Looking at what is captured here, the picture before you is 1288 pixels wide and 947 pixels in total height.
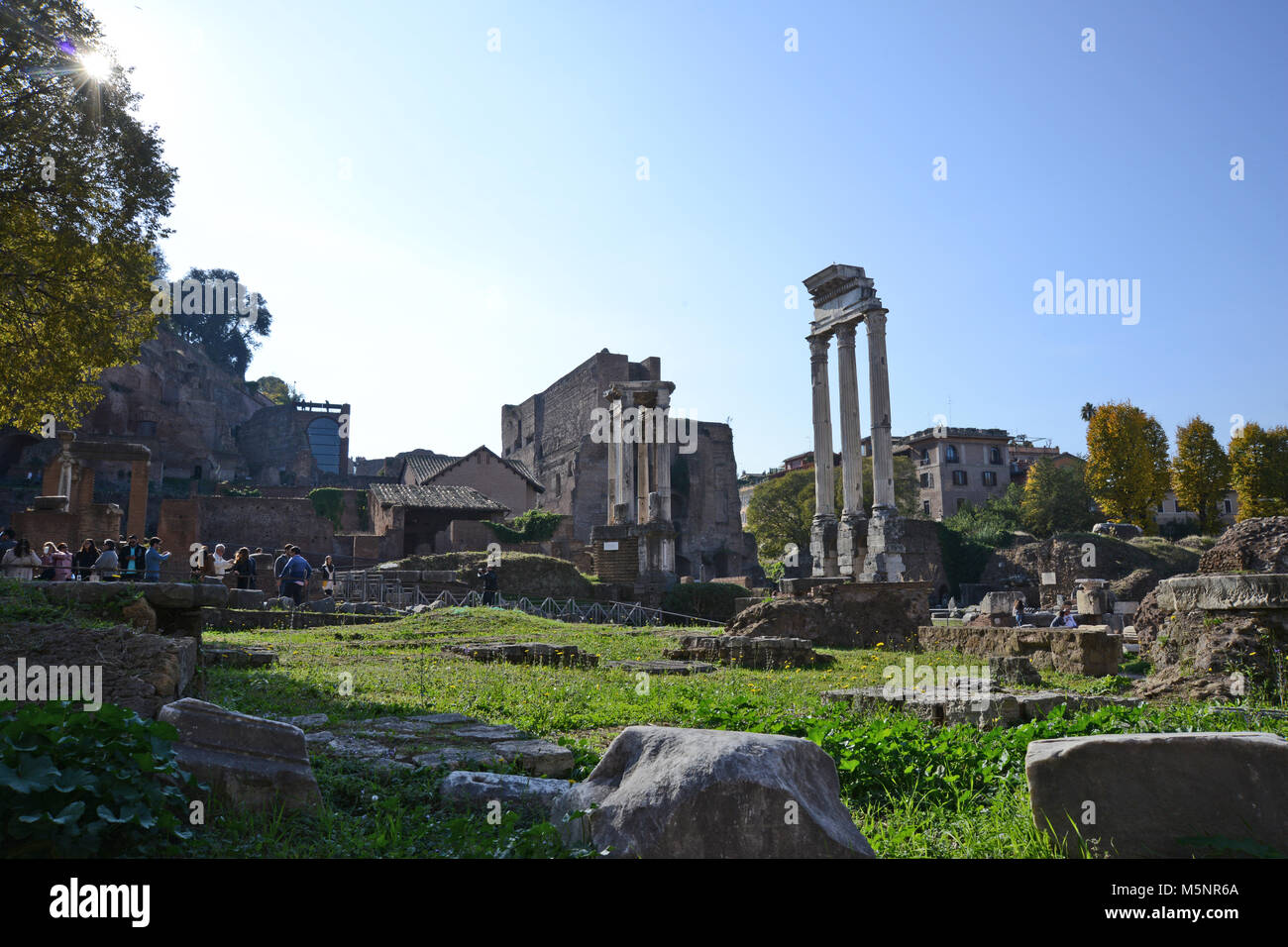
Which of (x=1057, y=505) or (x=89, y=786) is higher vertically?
(x=1057, y=505)

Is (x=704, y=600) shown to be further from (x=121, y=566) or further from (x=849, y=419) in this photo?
(x=121, y=566)

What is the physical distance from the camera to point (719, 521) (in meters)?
56.8

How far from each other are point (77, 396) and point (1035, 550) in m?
41.8

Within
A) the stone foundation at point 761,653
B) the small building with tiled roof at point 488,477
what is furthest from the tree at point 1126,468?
the stone foundation at point 761,653

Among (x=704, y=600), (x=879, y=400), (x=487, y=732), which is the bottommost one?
(x=704, y=600)

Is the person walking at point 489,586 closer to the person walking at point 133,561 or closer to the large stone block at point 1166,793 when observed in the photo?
the person walking at point 133,561

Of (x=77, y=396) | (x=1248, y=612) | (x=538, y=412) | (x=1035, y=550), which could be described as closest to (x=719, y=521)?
(x=538, y=412)

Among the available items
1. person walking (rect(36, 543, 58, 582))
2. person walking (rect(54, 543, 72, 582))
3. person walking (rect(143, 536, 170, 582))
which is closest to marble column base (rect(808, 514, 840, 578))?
person walking (rect(143, 536, 170, 582))

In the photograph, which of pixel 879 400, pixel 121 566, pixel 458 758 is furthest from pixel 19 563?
pixel 879 400

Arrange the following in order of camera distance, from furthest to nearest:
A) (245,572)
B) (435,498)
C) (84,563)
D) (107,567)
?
(435,498) < (245,572) < (84,563) < (107,567)

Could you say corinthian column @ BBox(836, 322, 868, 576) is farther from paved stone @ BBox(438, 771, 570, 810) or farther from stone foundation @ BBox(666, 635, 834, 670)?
paved stone @ BBox(438, 771, 570, 810)

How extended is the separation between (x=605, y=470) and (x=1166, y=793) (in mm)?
49102

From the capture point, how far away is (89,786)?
9.48 feet
